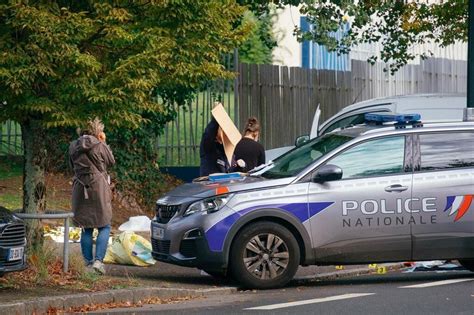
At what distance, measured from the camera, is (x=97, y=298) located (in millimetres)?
12789

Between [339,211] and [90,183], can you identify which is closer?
[339,211]

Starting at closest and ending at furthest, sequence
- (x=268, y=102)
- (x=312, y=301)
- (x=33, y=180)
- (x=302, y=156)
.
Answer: (x=312, y=301), (x=33, y=180), (x=302, y=156), (x=268, y=102)

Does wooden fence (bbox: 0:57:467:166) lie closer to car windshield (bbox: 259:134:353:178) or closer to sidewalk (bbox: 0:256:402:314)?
sidewalk (bbox: 0:256:402:314)

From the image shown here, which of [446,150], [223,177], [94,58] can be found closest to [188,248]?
[223,177]

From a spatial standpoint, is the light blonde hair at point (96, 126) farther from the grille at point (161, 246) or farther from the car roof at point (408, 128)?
the car roof at point (408, 128)

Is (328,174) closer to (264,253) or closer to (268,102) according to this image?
(264,253)

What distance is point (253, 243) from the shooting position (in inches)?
552

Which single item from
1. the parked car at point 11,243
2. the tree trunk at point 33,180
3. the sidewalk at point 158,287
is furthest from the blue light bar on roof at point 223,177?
the parked car at point 11,243

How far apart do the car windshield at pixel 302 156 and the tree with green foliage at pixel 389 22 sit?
6520 mm

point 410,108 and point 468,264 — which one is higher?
point 410,108

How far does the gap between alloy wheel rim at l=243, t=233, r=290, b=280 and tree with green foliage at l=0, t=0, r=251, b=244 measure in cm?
167

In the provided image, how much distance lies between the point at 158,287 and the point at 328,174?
206 cm

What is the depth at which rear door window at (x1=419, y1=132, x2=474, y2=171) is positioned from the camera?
47.5 ft

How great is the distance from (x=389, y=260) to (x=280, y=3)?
8.87 metres
